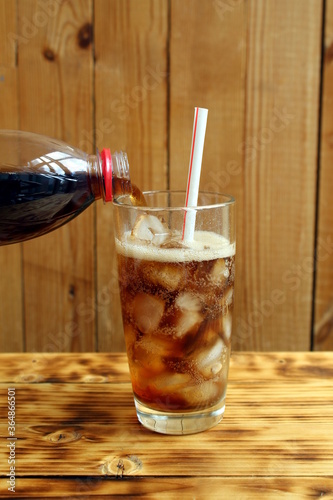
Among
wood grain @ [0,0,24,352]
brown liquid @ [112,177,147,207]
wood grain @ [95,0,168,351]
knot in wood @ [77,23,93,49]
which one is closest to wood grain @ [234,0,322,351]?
wood grain @ [95,0,168,351]

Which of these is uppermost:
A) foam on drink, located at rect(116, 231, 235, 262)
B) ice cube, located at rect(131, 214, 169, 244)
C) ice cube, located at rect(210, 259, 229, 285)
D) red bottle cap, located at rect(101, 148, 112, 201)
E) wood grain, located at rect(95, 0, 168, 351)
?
wood grain, located at rect(95, 0, 168, 351)

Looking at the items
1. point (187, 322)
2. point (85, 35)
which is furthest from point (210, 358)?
point (85, 35)

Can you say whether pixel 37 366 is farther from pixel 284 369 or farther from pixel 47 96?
pixel 47 96

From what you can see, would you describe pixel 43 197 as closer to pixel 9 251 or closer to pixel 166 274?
pixel 166 274

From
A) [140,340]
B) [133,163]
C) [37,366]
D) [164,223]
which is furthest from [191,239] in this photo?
[133,163]

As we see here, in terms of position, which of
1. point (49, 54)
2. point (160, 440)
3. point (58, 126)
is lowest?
point (160, 440)

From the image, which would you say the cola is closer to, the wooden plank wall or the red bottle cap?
the red bottle cap
